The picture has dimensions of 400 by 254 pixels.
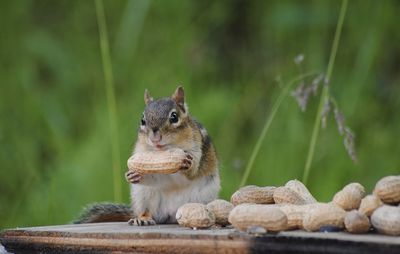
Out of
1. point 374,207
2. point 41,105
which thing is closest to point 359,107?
point 41,105

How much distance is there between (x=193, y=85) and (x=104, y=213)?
1.31 metres

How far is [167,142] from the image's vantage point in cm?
244

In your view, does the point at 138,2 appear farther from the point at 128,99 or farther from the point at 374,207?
the point at 374,207

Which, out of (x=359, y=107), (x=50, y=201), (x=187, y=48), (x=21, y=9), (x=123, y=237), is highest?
(x=21, y=9)

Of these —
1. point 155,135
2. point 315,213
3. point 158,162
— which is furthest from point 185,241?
point 155,135

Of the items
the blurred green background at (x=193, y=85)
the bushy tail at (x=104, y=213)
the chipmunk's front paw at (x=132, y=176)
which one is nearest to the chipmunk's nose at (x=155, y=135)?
the chipmunk's front paw at (x=132, y=176)

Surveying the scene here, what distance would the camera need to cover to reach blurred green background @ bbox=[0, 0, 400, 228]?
332cm

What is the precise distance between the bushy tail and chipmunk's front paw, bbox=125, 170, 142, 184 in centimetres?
23

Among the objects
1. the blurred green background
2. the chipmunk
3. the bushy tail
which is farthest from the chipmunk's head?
the blurred green background

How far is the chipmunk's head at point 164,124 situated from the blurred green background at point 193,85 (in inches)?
23.9

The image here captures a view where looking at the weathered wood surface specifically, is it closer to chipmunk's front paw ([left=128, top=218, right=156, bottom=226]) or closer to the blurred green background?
chipmunk's front paw ([left=128, top=218, right=156, bottom=226])

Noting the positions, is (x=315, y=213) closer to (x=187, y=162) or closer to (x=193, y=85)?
(x=187, y=162)

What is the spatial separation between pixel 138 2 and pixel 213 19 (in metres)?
0.54

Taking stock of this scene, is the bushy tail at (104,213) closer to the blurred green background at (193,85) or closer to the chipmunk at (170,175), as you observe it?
the chipmunk at (170,175)
